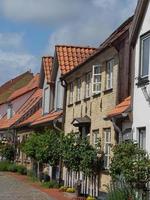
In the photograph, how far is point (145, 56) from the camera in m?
17.0

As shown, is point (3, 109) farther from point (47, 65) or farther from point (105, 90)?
point (105, 90)

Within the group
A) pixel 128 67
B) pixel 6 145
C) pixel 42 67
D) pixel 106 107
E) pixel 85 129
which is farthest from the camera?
pixel 6 145

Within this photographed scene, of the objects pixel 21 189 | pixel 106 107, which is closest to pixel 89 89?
pixel 106 107

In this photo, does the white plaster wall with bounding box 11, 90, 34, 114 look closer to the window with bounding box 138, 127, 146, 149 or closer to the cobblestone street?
the cobblestone street

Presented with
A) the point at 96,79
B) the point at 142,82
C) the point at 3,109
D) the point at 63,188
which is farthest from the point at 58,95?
the point at 3,109

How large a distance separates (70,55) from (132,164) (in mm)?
17638

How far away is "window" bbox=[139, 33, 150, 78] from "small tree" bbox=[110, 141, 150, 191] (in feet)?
7.64

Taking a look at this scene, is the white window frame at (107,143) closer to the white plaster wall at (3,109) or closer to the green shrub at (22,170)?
the green shrub at (22,170)

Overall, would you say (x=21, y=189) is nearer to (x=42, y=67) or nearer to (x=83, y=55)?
(x=83, y=55)

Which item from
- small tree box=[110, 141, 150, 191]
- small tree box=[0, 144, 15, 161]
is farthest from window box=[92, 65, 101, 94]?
small tree box=[0, 144, 15, 161]

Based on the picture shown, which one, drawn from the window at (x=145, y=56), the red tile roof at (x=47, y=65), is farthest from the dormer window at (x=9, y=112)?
the window at (x=145, y=56)

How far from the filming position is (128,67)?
19.6 metres

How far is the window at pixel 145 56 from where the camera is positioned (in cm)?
1664

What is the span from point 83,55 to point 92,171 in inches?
→ 436
